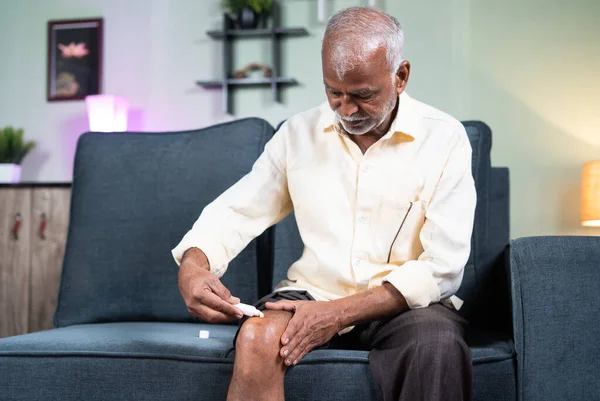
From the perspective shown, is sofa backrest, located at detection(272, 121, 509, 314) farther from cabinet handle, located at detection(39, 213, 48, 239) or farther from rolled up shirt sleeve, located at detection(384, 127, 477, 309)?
cabinet handle, located at detection(39, 213, 48, 239)

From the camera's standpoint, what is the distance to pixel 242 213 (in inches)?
68.5

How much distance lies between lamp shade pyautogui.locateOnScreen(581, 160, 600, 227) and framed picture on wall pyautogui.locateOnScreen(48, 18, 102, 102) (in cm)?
253

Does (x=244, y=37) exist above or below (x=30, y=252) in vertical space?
above

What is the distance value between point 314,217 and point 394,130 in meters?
0.28

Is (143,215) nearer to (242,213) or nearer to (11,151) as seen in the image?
(242,213)

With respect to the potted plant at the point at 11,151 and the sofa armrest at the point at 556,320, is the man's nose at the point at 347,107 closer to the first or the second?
the sofa armrest at the point at 556,320

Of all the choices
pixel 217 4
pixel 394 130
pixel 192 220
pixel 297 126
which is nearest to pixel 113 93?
pixel 217 4

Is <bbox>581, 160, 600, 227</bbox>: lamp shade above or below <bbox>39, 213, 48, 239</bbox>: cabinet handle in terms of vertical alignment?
above

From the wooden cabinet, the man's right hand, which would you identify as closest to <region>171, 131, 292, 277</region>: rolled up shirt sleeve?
the man's right hand

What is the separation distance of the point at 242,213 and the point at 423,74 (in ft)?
6.85

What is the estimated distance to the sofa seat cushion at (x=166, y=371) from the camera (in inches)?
57.5

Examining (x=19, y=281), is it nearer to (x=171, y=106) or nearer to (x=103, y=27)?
(x=171, y=106)

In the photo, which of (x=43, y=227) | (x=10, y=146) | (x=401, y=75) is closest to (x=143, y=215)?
(x=43, y=227)

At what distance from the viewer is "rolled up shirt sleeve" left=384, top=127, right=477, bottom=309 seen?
4.87ft
